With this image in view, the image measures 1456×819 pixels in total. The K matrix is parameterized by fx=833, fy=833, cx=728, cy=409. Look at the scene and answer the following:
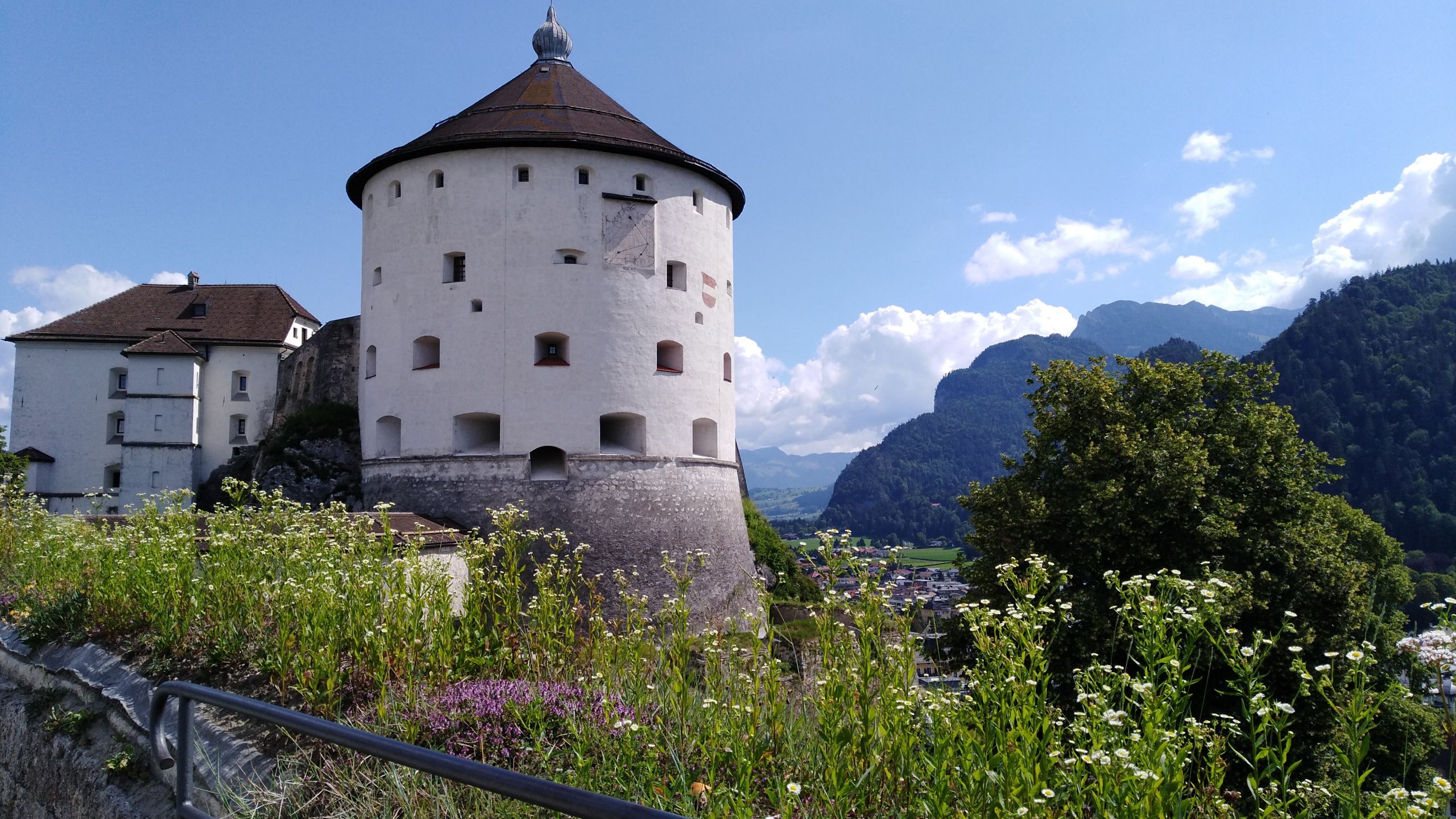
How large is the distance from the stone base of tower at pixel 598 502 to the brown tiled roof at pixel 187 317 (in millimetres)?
18401

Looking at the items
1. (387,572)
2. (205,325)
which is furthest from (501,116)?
(205,325)

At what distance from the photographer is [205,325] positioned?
33406mm

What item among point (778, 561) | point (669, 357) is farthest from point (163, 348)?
point (778, 561)

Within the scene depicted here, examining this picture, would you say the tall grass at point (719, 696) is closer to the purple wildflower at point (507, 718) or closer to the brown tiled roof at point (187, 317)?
the purple wildflower at point (507, 718)

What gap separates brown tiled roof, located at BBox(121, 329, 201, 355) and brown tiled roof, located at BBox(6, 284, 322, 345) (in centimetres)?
58

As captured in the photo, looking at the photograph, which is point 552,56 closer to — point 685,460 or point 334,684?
point 685,460

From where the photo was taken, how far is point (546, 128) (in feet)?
61.5

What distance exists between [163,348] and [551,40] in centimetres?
2048

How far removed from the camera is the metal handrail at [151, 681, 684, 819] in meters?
2.03

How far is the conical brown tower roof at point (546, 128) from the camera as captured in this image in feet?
60.6

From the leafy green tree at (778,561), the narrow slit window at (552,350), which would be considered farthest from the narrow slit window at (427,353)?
the leafy green tree at (778,561)

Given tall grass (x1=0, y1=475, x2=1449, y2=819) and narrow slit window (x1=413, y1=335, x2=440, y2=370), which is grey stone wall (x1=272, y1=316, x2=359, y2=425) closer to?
narrow slit window (x1=413, y1=335, x2=440, y2=370)

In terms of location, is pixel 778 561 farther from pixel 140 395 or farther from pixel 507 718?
pixel 140 395

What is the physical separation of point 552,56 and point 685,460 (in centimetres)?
1188
